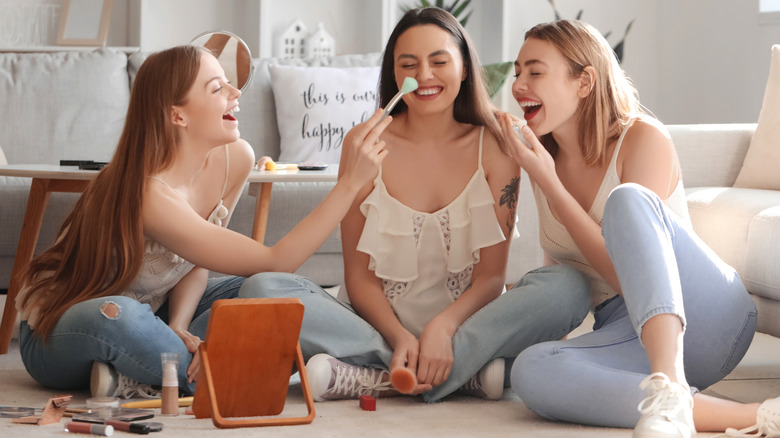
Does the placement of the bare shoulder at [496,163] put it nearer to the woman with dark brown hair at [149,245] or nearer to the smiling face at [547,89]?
the smiling face at [547,89]

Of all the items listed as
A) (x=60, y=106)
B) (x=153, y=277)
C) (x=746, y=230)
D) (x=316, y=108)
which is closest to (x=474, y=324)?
(x=153, y=277)

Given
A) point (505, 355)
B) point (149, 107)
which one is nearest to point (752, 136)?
point (505, 355)

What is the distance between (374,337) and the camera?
183 cm

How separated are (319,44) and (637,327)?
3180mm

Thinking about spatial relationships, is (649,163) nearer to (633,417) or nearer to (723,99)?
(633,417)

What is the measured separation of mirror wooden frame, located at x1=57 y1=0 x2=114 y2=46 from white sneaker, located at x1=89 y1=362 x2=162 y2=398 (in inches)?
104

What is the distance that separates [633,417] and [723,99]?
3.02 meters

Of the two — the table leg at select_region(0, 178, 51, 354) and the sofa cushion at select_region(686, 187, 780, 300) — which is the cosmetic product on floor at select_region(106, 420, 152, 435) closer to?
the table leg at select_region(0, 178, 51, 354)

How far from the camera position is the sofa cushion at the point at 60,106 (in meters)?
3.26

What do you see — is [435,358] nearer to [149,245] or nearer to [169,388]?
[169,388]

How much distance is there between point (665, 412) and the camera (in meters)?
1.35

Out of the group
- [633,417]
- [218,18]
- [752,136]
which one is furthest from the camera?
[218,18]

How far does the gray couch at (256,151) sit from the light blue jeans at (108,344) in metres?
1.16

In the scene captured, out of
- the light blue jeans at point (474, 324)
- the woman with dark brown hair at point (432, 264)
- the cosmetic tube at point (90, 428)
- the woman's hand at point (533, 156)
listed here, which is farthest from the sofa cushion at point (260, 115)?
the cosmetic tube at point (90, 428)
